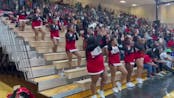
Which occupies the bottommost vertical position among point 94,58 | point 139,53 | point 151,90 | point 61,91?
point 151,90

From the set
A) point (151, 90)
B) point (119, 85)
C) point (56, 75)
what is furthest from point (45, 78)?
point (151, 90)

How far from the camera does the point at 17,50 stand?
6.27m

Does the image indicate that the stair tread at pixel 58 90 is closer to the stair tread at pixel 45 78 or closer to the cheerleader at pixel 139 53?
the stair tread at pixel 45 78

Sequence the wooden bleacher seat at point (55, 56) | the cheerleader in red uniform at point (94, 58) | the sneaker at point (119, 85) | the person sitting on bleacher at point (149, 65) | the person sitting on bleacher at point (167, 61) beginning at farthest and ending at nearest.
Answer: the person sitting on bleacher at point (167, 61), the person sitting on bleacher at point (149, 65), the wooden bleacher seat at point (55, 56), the sneaker at point (119, 85), the cheerleader in red uniform at point (94, 58)

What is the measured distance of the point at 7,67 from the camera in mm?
6297

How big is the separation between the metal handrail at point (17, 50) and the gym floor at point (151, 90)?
6.77ft

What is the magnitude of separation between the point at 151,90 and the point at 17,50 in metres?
3.72

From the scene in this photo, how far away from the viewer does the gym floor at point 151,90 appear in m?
5.45

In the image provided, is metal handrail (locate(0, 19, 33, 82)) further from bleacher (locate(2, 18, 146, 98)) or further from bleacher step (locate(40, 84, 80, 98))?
bleacher step (locate(40, 84, 80, 98))

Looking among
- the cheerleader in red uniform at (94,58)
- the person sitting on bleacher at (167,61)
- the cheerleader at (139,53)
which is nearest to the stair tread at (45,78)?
the cheerleader in red uniform at (94,58)

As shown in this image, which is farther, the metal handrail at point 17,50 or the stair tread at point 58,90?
the metal handrail at point 17,50

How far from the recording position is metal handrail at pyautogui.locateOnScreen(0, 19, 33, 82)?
5506 mm

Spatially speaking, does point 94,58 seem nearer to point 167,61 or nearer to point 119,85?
point 119,85

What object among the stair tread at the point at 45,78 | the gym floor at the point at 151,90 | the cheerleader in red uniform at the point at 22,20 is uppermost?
the cheerleader in red uniform at the point at 22,20
